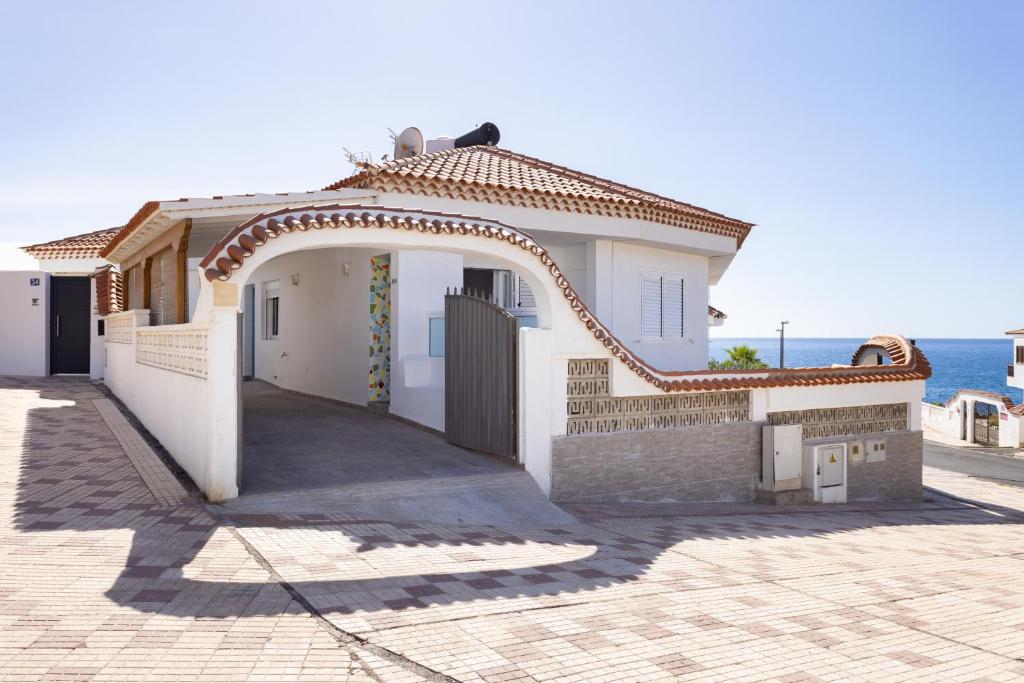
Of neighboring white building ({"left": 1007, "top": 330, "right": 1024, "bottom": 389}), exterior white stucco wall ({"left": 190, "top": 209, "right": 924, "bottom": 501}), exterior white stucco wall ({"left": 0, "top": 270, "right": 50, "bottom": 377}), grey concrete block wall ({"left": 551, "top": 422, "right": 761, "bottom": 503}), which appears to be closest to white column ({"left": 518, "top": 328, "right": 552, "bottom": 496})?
exterior white stucco wall ({"left": 190, "top": 209, "right": 924, "bottom": 501})

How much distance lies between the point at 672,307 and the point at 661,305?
16.7 inches

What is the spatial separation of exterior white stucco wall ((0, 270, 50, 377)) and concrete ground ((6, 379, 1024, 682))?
13.5 meters

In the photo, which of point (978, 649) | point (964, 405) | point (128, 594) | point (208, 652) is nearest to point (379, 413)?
point (128, 594)

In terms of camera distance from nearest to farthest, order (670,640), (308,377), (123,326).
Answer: (670,640) → (123,326) → (308,377)

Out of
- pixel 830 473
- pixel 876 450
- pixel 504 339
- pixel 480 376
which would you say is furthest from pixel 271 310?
pixel 876 450

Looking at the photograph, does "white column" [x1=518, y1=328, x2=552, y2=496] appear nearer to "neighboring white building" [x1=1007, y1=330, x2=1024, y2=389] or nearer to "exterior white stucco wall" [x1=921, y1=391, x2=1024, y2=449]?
"exterior white stucco wall" [x1=921, y1=391, x2=1024, y2=449]

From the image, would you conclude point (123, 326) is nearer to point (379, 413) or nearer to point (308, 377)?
point (308, 377)

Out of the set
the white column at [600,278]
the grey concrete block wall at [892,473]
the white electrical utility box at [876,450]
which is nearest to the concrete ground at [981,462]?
the grey concrete block wall at [892,473]

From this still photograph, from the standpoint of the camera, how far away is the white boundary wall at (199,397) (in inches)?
282

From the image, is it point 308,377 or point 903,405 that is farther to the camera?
point 308,377

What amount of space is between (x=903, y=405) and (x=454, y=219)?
9468 mm

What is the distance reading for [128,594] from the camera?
484cm

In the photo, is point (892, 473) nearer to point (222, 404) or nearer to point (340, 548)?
point (340, 548)

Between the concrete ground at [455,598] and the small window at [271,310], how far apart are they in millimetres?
9773
